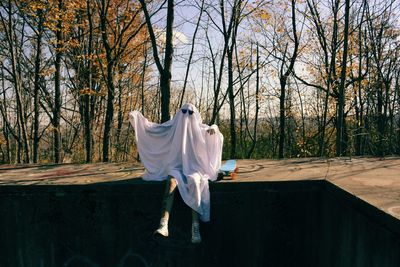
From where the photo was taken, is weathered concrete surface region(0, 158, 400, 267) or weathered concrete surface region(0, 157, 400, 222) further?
weathered concrete surface region(0, 158, 400, 267)

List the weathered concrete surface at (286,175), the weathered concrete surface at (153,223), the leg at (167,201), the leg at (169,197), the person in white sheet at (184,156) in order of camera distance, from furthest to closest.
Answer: the weathered concrete surface at (153,223) → the person in white sheet at (184,156) → the leg at (169,197) → the leg at (167,201) → the weathered concrete surface at (286,175)

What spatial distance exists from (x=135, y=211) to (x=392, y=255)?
12.0 ft

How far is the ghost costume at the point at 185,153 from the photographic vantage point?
491 cm

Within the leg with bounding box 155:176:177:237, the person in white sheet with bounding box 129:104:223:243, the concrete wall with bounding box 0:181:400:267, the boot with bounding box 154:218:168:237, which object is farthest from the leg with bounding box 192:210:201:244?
the concrete wall with bounding box 0:181:400:267

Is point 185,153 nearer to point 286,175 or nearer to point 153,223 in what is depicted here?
point 153,223

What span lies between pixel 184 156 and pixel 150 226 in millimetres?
1269

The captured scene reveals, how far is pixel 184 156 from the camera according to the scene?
5.23 metres

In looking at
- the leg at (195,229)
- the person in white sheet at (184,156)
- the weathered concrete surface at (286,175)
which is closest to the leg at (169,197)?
the person in white sheet at (184,156)

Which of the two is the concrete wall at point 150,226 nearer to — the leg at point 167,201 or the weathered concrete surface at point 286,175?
the weathered concrete surface at point 286,175

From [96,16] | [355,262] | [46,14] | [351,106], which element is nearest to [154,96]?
[96,16]

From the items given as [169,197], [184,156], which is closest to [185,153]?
[184,156]

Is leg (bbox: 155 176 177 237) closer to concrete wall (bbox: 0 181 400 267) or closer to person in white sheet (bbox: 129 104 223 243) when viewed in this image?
person in white sheet (bbox: 129 104 223 243)

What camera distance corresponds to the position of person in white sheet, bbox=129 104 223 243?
4855mm

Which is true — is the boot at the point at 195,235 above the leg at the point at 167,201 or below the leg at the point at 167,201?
below
